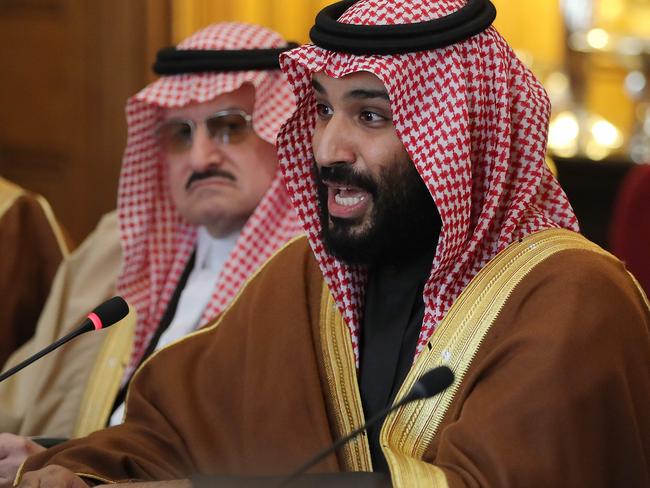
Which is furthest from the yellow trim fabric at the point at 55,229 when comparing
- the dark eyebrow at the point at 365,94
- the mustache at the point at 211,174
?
the dark eyebrow at the point at 365,94

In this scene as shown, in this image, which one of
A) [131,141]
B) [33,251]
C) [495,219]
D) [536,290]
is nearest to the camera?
[536,290]

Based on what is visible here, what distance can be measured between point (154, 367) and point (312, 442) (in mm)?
496

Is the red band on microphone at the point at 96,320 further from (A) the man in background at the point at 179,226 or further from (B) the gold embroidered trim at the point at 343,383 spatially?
(A) the man in background at the point at 179,226

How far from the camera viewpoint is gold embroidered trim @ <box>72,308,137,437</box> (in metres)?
3.26

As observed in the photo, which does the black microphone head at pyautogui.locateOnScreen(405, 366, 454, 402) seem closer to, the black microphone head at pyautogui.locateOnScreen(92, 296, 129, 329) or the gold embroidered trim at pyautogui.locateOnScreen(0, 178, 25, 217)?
the black microphone head at pyautogui.locateOnScreen(92, 296, 129, 329)

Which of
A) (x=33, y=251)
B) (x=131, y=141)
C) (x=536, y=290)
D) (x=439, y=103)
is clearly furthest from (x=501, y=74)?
(x=33, y=251)

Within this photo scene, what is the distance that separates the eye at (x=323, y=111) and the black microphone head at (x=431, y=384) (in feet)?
2.42

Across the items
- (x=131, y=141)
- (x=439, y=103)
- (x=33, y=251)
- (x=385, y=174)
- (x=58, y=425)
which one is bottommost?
(x=58, y=425)

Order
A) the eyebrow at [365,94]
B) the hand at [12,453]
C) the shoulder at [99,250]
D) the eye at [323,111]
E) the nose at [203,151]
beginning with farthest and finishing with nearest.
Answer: the shoulder at [99,250] < the nose at [203,151] < the hand at [12,453] < the eye at [323,111] < the eyebrow at [365,94]

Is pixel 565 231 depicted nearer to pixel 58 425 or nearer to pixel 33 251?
pixel 58 425

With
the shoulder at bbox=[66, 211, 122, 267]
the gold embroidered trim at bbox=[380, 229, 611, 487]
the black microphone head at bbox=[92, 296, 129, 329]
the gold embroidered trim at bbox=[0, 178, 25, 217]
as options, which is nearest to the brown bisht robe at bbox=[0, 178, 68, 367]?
the gold embroidered trim at bbox=[0, 178, 25, 217]

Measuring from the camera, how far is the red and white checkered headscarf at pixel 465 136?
7.49 feet

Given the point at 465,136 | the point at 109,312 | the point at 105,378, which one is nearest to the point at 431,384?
the point at 465,136

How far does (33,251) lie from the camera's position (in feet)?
12.8
